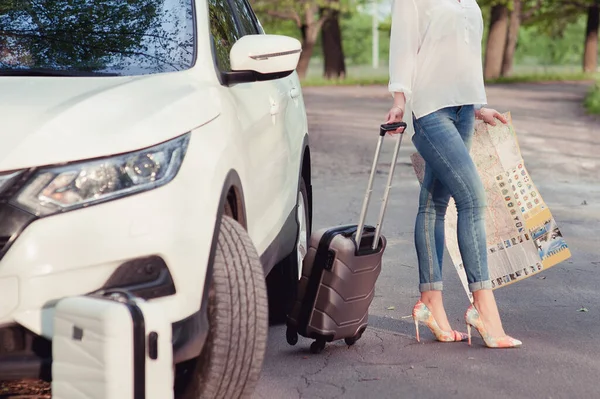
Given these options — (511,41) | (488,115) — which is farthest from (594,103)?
(511,41)

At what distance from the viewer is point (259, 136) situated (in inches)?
183

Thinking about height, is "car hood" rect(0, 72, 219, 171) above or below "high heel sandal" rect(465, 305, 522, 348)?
above

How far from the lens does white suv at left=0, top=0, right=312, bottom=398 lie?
3.36m

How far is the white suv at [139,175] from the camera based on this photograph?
336 centimetres

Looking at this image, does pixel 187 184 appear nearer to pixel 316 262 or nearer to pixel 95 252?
pixel 95 252

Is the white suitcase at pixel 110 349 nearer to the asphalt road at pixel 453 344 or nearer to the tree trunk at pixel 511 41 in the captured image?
the asphalt road at pixel 453 344

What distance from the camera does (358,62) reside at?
352 feet

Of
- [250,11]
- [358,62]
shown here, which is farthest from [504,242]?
[358,62]

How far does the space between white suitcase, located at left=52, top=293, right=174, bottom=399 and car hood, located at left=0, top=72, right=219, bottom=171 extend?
45 centimetres

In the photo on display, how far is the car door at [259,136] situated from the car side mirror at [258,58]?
0.23ft

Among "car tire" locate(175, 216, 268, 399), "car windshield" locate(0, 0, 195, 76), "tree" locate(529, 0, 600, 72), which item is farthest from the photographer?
"tree" locate(529, 0, 600, 72)

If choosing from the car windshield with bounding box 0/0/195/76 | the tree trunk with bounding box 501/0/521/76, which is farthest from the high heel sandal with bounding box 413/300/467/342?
the tree trunk with bounding box 501/0/521/76

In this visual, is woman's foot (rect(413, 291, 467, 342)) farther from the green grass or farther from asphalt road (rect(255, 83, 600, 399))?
the green grass

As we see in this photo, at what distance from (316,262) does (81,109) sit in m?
1.64
